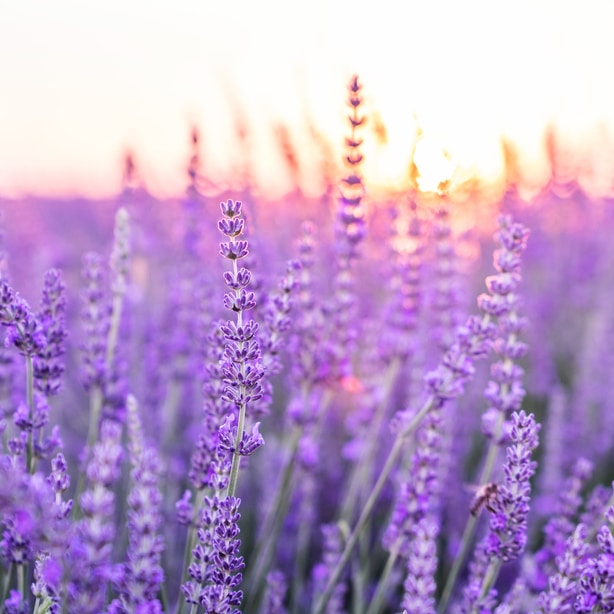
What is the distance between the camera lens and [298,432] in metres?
2.34

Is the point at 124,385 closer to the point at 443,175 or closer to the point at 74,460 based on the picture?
the point at 443,175

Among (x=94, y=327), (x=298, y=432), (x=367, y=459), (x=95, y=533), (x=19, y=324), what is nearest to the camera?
(x=95, y=533)

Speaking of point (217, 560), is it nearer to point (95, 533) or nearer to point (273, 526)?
point (95, 533)

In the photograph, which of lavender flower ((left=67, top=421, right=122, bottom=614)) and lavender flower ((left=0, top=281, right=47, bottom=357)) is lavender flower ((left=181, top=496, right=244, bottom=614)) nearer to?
lavender flower ((left=67, top=421, right=122, bottom=614))

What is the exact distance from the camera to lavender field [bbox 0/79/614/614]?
138 cm

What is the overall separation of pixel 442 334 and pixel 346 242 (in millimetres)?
679

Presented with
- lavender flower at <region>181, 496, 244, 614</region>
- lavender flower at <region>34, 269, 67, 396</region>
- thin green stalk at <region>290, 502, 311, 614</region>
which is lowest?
thin green stalk at <region>290, 502, 311, 614</region>

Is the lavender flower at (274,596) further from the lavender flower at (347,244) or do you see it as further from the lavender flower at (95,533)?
the lavender flower at (95,533)

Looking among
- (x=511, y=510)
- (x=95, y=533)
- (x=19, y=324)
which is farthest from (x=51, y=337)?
(x=511, y=510)

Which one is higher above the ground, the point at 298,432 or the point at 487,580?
the point at 298,432

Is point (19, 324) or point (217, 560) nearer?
point (217, 560)

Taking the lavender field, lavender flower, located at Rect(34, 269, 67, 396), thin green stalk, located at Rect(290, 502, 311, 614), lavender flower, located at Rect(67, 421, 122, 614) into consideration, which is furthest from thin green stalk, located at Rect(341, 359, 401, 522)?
lavender flower, located at Rect(67, 421, 122, 614)

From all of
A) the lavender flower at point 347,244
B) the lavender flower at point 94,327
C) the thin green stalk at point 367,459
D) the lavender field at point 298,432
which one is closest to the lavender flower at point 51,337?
the lavender field at point 298,432

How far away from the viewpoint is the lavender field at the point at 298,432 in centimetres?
138
